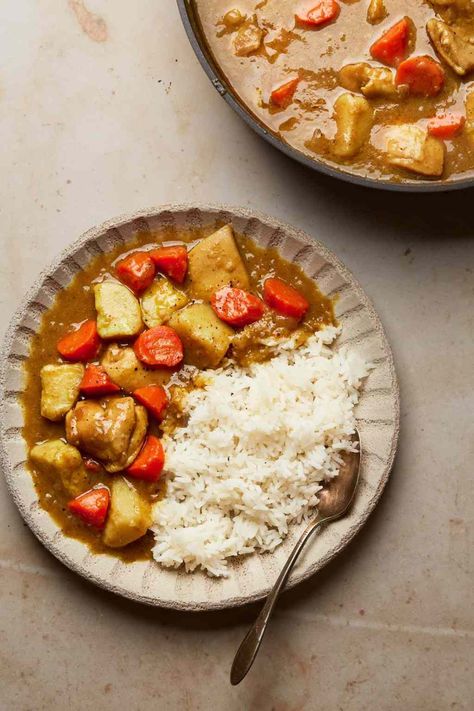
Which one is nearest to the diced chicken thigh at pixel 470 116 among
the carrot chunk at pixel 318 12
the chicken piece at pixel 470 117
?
the chicken piece at pixel 470 117

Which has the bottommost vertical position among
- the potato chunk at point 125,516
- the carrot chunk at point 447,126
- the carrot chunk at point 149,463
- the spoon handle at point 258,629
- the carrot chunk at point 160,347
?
the spoon handle at point 258,629

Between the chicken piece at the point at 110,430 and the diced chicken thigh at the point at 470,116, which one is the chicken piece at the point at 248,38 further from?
the chicken piece at the point at 110,430

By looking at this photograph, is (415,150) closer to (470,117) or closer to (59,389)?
(470,117)

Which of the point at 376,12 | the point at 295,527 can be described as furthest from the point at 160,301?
the point at 376,12

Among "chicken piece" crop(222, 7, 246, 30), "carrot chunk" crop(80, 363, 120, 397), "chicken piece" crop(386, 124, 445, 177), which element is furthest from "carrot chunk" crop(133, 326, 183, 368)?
"chicken piece" crop(222, 7, 246, 30)

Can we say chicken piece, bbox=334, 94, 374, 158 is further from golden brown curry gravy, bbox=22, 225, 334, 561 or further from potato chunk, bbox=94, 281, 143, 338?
potato chunk, bbox=94, 281, 143, 338

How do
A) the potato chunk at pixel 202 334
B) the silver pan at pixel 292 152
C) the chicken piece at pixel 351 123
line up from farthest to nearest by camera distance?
the potato chunk at pixel 202 334, the chicken piece at pixel 351 123, the silver pan at pixel 292 152
